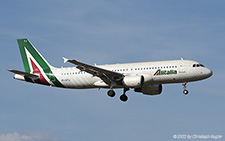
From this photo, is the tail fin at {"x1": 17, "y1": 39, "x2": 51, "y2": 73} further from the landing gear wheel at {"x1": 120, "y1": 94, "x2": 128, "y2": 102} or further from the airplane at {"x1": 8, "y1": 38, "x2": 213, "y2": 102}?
the landing gear wheel at {"x1": 120, "y1": 94, "x2": 128, "y2": 102}

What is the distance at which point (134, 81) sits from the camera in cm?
5384

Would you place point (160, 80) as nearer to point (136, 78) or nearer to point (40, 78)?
point (136, 78)

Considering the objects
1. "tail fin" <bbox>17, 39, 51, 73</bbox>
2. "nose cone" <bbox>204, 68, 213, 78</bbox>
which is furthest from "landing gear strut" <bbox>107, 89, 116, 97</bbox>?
"nose cone" <bbox>204, 68, 213, 78</bbox>

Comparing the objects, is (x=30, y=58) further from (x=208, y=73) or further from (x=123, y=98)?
(x=208, y=73)

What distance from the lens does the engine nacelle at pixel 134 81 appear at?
176ft

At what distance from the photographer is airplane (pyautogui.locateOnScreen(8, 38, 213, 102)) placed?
53.8 m

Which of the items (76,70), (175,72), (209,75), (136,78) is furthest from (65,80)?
(209,75)

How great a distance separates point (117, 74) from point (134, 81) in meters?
2.31

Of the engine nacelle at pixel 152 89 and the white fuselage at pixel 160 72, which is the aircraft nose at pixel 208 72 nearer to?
the white fuselage at pixel 160 72

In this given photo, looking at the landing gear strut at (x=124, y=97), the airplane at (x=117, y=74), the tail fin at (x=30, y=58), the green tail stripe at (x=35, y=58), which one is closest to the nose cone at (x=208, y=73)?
the airplane at (x=117, y=74)

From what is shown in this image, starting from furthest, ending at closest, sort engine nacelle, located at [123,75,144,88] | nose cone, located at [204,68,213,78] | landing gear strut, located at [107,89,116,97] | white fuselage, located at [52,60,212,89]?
1. landing gear strut, located at [107,89,116,97]
2. nose cone, located at [204,68,213,78]
3. white fuselage, located at [52,60,212,89]
4. engine nacelle, located at [123,75,144,88]

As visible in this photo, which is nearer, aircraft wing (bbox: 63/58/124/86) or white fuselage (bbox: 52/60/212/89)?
aircraft wing (bbox: 63/58/124/86)

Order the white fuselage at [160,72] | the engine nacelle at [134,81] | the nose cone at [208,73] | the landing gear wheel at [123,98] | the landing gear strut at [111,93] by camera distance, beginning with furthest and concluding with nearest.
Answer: the landing gear wheel at [123,98] → the landing gear strut at [111,93] → the nose cone at [208,73] → the white fuselage at [160,72] → the engine nacelle at [134,81]

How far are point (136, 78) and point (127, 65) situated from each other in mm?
2977
